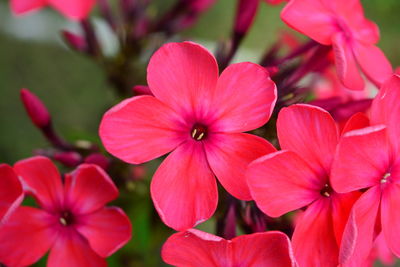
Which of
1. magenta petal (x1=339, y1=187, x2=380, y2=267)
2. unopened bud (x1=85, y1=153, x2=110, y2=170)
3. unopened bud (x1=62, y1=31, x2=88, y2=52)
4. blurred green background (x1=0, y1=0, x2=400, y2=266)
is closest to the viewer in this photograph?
magenta petal (x1=339, y1=187, x2=380, y2=267)

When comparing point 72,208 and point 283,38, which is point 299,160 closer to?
point 72,208

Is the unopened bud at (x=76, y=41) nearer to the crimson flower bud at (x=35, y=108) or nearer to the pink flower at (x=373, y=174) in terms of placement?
the crimson flower bud at (x=35, y=108)

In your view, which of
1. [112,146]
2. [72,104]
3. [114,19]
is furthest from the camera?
[72,104]

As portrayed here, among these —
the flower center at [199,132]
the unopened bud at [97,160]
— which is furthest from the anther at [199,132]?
the unopened bud at [97,160]

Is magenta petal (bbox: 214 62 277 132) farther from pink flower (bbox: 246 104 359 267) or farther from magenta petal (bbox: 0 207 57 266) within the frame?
magenta petal (bbox: 0 207 57 266)

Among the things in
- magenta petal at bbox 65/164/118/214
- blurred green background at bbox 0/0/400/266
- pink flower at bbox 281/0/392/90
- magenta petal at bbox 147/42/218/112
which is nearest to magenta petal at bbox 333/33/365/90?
pink flower at bbox 281/0/392/90

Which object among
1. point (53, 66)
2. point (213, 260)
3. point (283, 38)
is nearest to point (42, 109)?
point (213, 260)
